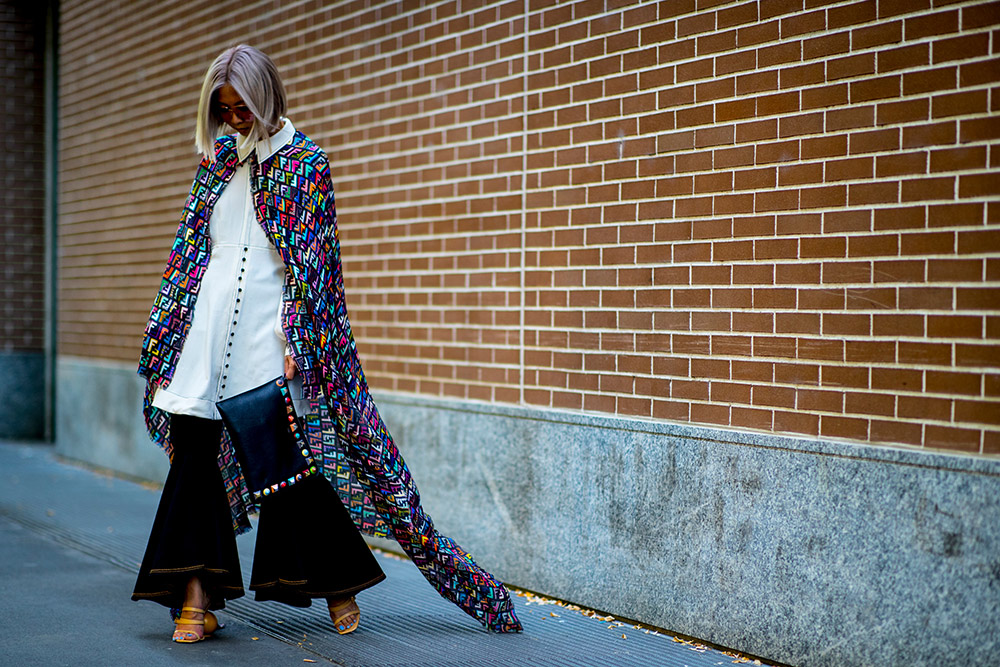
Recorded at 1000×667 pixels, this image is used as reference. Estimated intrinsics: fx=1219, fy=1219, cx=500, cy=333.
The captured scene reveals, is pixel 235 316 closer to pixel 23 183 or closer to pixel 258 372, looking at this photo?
pixel 258 372

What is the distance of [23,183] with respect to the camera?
11984mm

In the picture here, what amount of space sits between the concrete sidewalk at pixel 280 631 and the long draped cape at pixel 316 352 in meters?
0.28

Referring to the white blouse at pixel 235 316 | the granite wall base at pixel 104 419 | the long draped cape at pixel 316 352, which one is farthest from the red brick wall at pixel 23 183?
the white blouse at pixel 235 316

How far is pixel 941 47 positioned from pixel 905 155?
0.34m

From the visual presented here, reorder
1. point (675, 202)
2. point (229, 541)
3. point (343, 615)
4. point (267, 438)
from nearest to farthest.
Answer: point (267, 438) < point (229, 541) < point (343, 615) < point (675, 202)

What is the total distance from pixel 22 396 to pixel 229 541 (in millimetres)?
8404

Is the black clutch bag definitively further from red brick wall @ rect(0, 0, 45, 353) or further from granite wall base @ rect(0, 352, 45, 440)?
red brick wall @ rect(0, 0, 45, 353)

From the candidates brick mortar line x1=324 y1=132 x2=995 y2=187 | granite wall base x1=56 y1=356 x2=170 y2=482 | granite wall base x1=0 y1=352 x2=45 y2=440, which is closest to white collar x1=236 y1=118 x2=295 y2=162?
brick mortar line x1=324 y1=132 x2=995 y2=187

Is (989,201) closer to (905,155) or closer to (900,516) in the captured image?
(905,155)

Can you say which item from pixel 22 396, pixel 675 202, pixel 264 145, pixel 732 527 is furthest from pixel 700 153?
pixel 22 396

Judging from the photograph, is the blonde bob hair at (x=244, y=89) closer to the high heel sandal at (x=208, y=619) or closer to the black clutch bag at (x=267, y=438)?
the black clutch bag at (x=267, y=438)

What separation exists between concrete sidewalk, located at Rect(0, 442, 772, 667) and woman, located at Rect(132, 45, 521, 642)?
0.20 m

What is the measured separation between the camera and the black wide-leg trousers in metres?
4.29

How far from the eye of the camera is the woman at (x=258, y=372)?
169 inches
